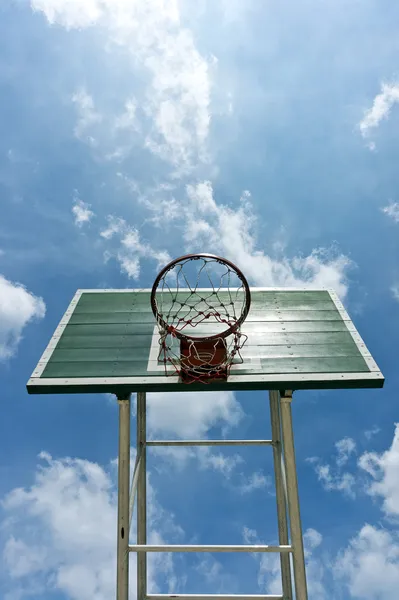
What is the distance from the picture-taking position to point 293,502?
5.40 metres

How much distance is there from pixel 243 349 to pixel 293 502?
1618mm

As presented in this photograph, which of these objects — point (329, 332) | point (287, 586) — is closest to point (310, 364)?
point (329, 332)

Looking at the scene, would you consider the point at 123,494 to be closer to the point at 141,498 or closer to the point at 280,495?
the point at 141,498

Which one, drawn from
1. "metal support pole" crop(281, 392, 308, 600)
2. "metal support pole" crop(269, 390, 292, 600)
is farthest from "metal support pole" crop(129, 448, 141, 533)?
"metal support pole" crop(269, 390, 292, 600)

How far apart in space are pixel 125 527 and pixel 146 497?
1.93m

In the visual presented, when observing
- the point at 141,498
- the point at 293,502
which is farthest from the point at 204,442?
the point at 293,502

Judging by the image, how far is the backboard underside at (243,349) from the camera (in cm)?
523

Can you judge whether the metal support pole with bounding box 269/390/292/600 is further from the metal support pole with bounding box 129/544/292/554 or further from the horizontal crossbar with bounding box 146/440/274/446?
the metal support pole with bounding box 129/544/292/554

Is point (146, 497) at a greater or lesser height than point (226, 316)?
lesser

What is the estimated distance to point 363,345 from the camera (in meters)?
5.71

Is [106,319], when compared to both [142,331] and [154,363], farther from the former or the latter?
[154,363]

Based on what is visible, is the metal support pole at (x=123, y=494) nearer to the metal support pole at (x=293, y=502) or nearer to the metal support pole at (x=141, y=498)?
the metal support pole at (x=293, y=502)

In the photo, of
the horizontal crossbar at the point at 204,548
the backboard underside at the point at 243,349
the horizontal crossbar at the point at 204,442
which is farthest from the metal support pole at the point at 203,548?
the horizontal crossbar at the point at 204,442

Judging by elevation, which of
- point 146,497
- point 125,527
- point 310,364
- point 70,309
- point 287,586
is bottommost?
point 287,586
